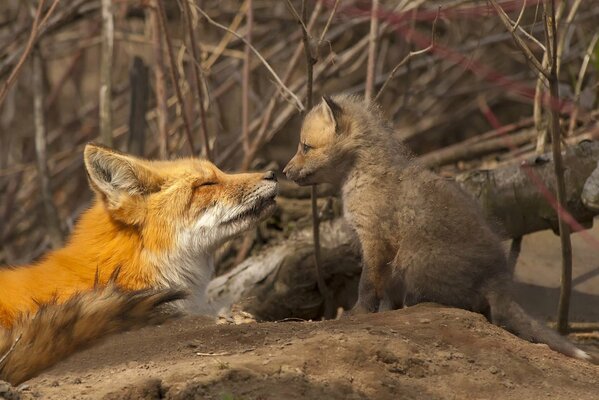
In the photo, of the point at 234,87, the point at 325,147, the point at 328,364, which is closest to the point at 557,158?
the point at 325,147

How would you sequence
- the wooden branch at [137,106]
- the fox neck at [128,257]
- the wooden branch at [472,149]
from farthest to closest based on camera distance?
the wooden branch at [137,106], the wooden branch at [472,149], the fox neck at [128,257]

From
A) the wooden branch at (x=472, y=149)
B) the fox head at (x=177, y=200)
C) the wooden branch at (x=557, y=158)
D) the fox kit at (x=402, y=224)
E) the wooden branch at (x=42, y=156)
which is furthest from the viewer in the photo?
the wooden branch at (x=42, y=156)

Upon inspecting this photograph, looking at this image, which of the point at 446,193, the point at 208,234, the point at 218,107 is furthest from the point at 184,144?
the point at 446,193

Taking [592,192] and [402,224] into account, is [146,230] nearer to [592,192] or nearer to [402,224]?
[402,224]

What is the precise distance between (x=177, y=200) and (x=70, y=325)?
4.65 ft

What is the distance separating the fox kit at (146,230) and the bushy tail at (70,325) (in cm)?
37

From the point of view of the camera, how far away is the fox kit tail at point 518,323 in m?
4.79

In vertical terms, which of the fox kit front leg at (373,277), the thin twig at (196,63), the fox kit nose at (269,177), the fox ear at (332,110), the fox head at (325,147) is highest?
the thin twig at (196,63)

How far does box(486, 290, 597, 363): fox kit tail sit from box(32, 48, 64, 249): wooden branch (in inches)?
198

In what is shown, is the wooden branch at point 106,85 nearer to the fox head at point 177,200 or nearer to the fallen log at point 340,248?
the fallen log at point 340,248

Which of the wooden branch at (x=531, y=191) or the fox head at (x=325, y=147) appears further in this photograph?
the wooden branch at (x=531, y=191)

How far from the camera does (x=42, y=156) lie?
880 centimetres

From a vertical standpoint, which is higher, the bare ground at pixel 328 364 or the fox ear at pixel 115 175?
the fox ear at pixel 115 175

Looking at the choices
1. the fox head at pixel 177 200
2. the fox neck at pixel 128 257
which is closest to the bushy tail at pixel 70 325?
the fox neck at pixel 128 257
